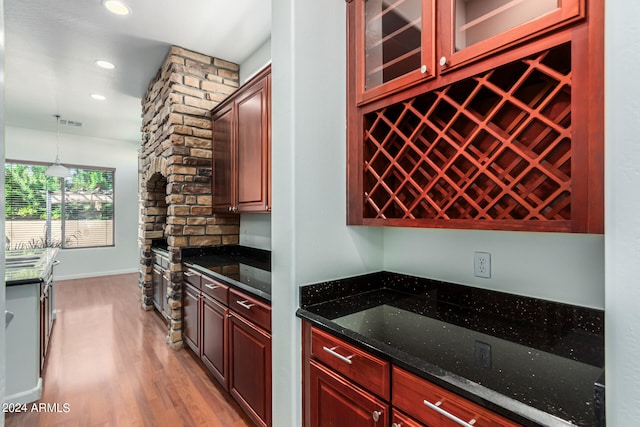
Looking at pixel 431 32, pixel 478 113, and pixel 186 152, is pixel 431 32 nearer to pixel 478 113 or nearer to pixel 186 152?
pixel 478 113

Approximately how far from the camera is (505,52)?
105 cm

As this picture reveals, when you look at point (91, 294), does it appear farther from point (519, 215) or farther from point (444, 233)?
point (519, 215)

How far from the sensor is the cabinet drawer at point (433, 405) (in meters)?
0.81

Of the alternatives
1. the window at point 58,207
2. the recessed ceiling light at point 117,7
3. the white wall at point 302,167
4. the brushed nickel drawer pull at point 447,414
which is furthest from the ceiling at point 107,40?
the brushed nickel drawer pull at point 447,414

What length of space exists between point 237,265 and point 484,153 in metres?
2.08

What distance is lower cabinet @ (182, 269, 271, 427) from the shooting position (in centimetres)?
172

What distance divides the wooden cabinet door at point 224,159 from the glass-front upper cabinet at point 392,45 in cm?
156

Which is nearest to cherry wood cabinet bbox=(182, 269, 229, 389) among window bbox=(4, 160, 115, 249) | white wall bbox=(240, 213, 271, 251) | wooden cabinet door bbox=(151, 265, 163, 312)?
white wall bbox=(240, 213, 271, 251)

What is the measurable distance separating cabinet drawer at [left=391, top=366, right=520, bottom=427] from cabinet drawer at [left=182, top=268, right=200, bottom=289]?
2.07 meters

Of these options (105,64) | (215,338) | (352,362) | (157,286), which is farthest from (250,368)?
(105,64)

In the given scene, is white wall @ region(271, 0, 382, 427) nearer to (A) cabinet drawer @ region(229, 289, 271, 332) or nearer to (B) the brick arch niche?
(A) cabinet drawer @ region(229, 289, 271, 332)

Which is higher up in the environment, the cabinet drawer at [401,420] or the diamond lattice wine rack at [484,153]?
the diamond lattice wine rack at [484,153]

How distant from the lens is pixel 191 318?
281 centimetres

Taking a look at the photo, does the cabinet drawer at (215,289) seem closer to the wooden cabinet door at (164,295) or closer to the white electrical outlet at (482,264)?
the wooden cabinet door at (164,295)
